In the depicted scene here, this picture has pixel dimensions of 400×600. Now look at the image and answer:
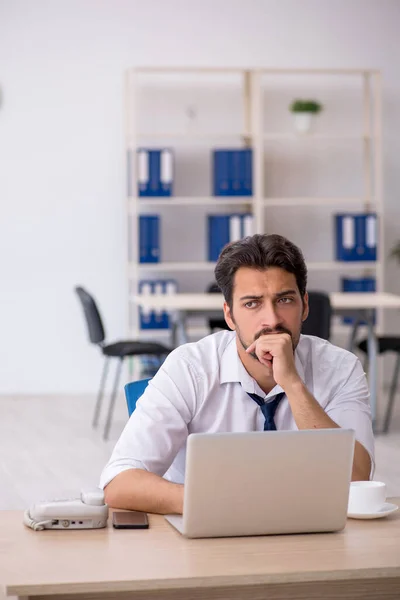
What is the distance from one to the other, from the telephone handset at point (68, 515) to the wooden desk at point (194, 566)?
0.02 meters

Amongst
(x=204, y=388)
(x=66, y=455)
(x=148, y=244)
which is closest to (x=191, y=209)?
(x=148, y=244)

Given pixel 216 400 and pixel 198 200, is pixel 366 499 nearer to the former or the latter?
pixel 216 400

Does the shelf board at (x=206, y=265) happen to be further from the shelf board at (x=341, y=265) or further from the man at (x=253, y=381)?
the man at (x=253, y=381)

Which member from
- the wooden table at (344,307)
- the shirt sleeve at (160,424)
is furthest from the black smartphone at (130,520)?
the wooden table at (344,307)

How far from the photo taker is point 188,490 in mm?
1547

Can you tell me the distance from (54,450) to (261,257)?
351cm

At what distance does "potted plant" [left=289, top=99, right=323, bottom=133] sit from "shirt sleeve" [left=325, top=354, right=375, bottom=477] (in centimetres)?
521

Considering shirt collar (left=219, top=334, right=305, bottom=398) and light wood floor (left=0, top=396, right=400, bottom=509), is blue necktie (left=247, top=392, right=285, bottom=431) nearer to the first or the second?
shirt collar (left=219, top=334, right=305, bottom=398)

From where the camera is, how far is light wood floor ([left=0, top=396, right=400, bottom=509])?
4.49 metres

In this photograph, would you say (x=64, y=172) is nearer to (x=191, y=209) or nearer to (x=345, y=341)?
(x=191, y=209)

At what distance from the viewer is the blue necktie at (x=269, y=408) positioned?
2.13m

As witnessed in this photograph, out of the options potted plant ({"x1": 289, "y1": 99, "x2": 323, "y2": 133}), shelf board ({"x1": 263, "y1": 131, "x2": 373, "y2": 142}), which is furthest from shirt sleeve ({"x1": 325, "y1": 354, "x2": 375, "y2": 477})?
potted plant ({"x1": 289, "y1": 99, "x2": 323, "y2": 133})

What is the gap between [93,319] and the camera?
593 centimetres

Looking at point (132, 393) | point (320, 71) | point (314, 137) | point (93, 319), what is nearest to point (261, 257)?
point (132, 393)
